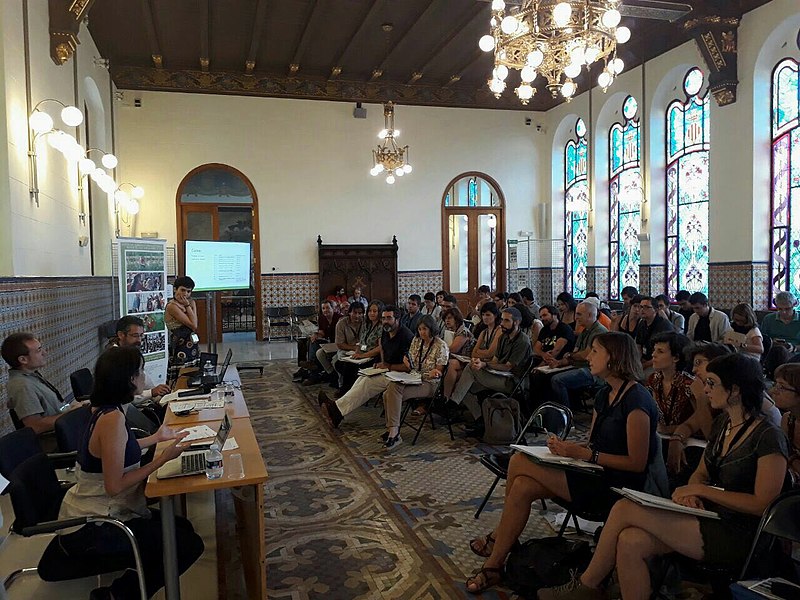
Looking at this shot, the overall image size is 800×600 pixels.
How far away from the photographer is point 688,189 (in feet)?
37.2

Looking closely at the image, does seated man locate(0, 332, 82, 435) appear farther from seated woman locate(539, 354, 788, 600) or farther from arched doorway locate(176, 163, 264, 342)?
arched doorway locate(176, 163, 264, 342)

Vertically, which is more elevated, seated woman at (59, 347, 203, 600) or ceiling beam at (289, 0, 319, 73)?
ceiling beam at (289, 0, 319, 73)

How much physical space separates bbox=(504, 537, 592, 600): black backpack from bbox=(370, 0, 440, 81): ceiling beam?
8.94 m

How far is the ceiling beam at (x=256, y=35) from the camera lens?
32.2ft

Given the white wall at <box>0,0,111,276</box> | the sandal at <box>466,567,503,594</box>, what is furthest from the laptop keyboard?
the white wall at <box>0,0,111,276</box>

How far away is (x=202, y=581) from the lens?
3.36 metres

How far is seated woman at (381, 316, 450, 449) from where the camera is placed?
5.78 metres

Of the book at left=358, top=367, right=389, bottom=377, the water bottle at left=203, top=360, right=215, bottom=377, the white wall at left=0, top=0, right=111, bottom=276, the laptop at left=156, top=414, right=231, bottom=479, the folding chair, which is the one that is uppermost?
the white wall at left=0, top=0, right=111, bottom=276

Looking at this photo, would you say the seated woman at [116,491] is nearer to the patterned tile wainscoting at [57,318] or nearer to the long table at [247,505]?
the long table at [247,505]

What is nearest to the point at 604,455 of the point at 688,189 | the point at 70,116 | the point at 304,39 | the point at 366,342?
the point at 366,342

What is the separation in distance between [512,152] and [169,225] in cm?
840

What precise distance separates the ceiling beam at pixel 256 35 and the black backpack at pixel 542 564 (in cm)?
913

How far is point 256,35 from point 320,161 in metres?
3.54

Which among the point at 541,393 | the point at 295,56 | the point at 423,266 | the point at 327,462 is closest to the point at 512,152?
the point at 423,266
